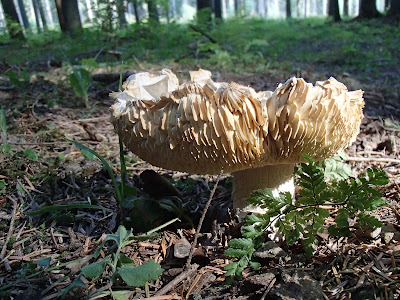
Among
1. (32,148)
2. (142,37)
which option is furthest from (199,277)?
(142,37)

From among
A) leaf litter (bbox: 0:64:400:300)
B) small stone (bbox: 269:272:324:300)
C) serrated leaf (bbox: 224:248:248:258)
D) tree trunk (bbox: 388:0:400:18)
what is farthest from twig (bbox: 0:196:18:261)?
tree trunk (bbox: 388:0:400:18)

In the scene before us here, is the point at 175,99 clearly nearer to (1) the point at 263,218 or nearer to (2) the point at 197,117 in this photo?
(2) the point at 197,117

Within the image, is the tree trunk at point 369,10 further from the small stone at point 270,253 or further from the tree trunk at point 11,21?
the small stone at point 270,253

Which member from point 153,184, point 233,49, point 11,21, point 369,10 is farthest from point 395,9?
point 153,184

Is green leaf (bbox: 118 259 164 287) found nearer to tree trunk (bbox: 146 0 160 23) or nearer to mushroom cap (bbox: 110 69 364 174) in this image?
mushroom cap (bbox: 110 69 364 174)

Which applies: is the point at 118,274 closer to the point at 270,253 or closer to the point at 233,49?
the point at 270,253

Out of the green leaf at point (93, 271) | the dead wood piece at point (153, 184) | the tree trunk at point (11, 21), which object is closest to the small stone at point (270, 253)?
the green leaf at point (93, 271)
